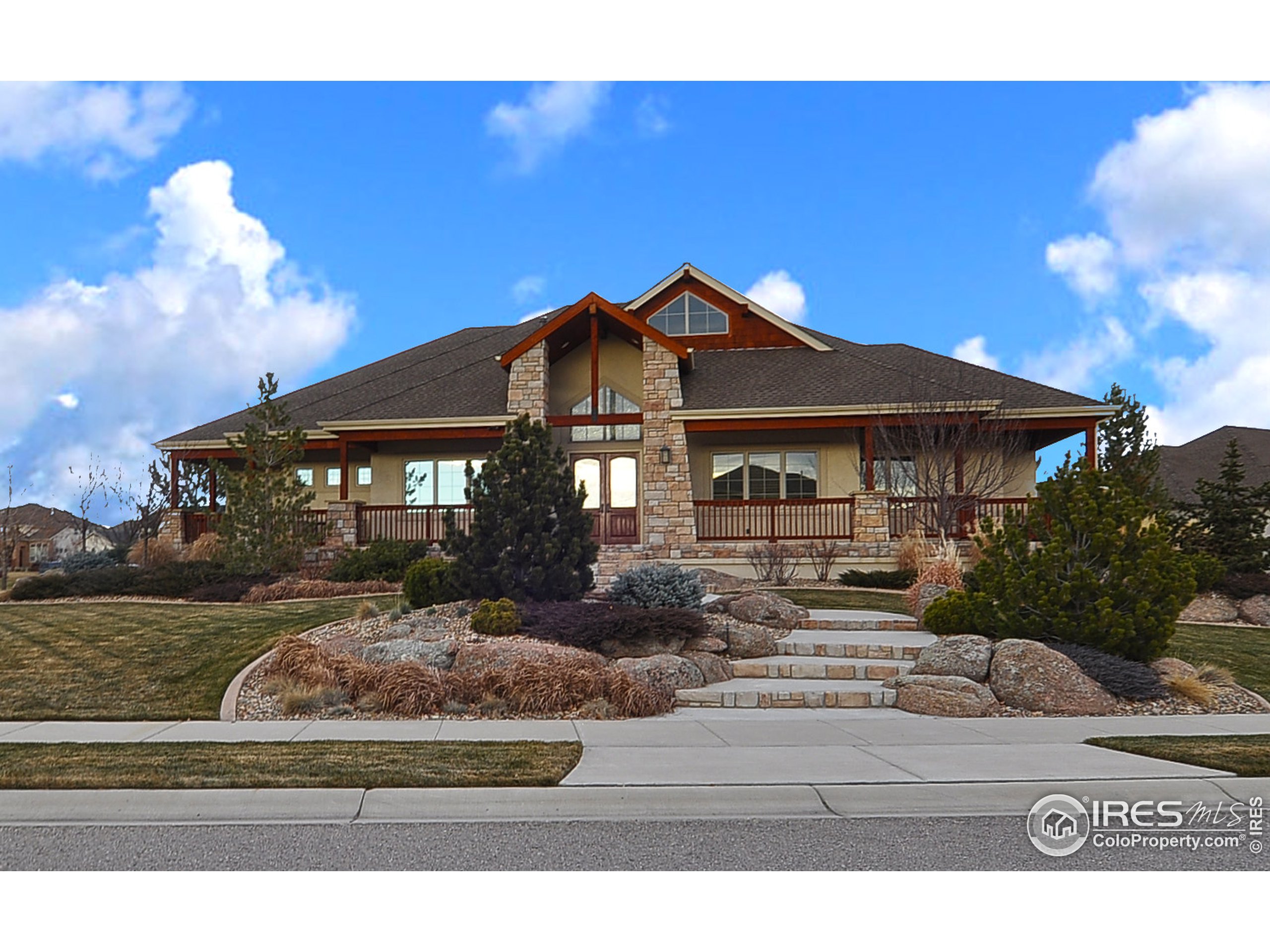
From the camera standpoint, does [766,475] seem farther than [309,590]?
Yes

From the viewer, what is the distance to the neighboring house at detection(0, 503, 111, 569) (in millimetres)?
34344

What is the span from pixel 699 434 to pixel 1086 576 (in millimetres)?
13864

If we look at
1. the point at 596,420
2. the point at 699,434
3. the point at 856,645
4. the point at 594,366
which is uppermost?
the point at 594,366

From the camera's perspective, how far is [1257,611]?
17656 mm

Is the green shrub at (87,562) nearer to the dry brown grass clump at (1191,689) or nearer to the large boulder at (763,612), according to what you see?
the large boulder at (763,612)

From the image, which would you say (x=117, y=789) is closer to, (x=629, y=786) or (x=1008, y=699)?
(x=629, y=786)

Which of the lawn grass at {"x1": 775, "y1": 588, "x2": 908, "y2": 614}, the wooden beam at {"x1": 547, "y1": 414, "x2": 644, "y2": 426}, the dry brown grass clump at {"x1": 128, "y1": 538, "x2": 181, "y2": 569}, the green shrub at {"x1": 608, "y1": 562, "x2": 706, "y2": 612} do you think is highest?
the wooden beam at {"x1": 547, "y1": 414, "x2": 644, "y2": 426}

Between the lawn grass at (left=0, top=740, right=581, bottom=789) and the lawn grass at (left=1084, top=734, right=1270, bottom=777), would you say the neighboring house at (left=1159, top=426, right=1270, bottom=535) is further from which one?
the lawn grass at (left=0, top=740, right=581, bottom=789)

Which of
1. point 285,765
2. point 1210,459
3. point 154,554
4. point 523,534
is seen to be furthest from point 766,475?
point 1210,459

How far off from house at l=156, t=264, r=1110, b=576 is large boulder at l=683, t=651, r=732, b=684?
971 centimetres

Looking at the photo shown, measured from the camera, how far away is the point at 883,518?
21.9 meters

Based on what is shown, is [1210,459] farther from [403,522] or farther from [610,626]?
[610,626]

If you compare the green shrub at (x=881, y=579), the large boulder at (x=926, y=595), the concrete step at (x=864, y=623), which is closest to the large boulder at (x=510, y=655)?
the concrete step at (x=864, y=623)

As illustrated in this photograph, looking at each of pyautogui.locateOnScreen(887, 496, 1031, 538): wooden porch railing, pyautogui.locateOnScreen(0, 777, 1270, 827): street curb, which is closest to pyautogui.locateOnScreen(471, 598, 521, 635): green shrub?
pyautogui.locateOnScreen(0, 777, 1270, 827): street curb
